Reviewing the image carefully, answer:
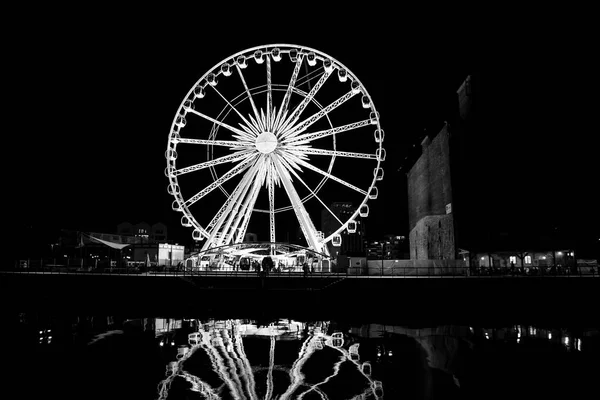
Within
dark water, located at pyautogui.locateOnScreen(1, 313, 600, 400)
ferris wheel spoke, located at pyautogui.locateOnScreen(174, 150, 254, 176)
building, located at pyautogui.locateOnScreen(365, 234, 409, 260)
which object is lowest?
dark water, located at pyautogui.locateOnScreen(1, 313, 600, 400)

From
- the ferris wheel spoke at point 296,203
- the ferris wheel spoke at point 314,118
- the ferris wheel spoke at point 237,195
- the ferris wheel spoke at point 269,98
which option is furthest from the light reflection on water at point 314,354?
the ferris wheel spoke at point 269,98

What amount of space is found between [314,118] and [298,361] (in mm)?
21041

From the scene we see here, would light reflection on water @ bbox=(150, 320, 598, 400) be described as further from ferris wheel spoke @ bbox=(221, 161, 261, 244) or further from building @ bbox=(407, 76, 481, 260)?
building @ bbox=(407, 76, 481, 260)

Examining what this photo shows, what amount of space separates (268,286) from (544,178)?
30.0 m

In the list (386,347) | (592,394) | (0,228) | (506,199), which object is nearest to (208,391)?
(386,347)

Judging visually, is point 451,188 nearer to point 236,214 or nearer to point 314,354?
point 236,214

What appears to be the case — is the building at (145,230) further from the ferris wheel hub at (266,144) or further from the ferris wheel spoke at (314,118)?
the ferris wheel spoke at (314,118)

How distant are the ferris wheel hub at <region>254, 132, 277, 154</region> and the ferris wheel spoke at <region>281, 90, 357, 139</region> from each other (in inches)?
35.9

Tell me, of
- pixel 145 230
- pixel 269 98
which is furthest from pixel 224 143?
pixel 145 230

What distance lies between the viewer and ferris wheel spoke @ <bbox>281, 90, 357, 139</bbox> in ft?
111

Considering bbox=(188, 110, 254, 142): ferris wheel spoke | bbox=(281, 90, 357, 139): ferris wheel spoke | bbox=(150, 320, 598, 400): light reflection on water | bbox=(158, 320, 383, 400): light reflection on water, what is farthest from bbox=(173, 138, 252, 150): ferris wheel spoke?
bbox=(158, 320, 383, 400): light reflection on water

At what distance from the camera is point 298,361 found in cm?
1702

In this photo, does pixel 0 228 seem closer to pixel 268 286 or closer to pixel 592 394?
pixel 268 286

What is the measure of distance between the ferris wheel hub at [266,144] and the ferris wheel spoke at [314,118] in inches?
35.9
